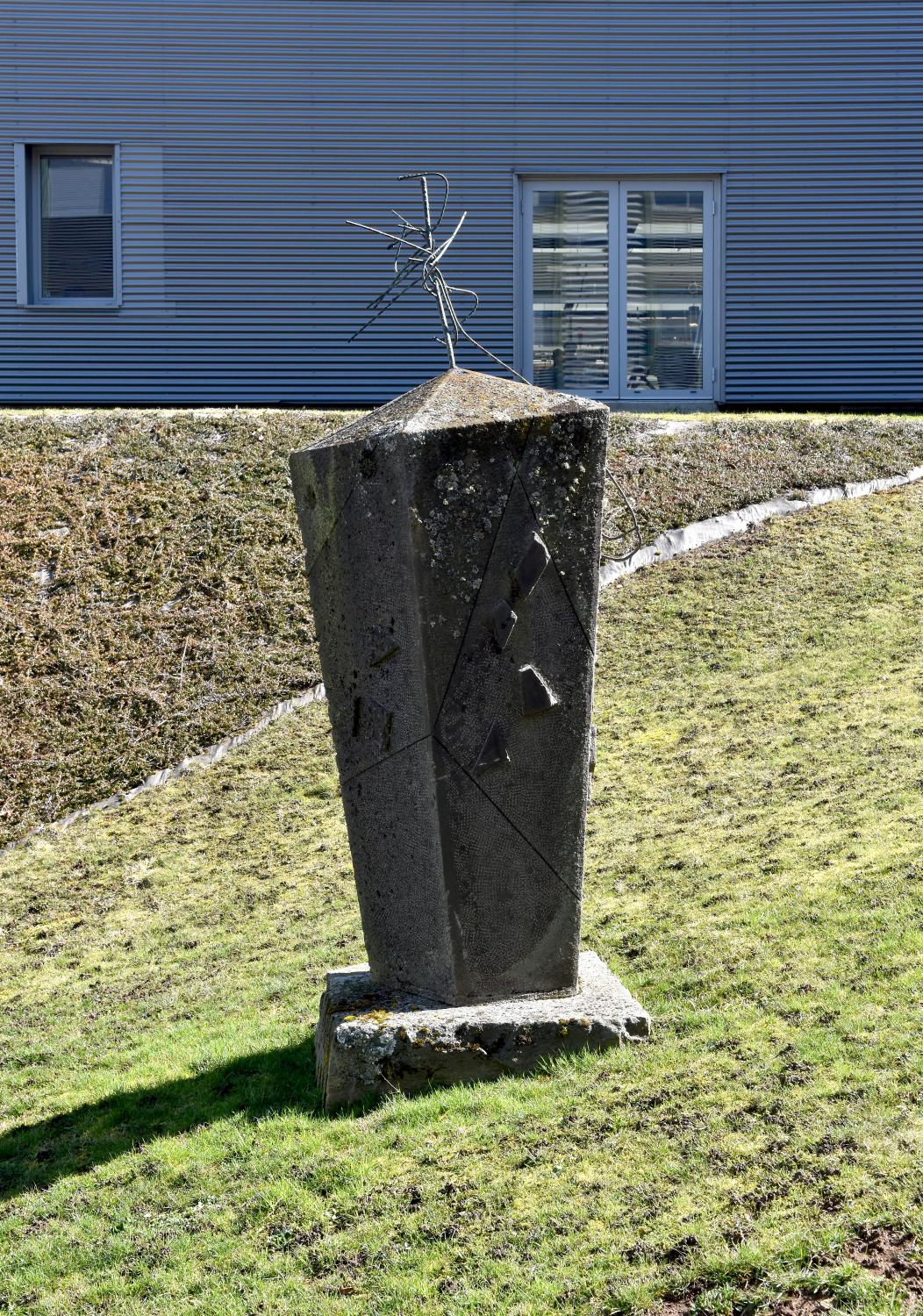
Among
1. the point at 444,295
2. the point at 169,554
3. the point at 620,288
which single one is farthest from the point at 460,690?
the point at 620,288

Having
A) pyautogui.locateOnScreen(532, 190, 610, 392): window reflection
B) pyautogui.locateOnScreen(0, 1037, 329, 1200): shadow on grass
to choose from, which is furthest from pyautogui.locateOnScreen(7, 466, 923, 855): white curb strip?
pyautogui.locateOnScreen(532, 190, 610, 392): window reflection

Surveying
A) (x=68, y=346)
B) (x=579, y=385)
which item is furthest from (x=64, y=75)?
(x=579, y=385)

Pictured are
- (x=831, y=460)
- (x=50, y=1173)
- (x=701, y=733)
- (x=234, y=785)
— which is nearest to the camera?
(x=50, y=1173)

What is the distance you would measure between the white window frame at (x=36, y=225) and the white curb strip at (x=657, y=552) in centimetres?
908

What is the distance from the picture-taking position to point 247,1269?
3.70 m

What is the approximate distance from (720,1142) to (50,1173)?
2.21 metres

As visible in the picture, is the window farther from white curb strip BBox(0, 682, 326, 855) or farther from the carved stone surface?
the carved stone surface

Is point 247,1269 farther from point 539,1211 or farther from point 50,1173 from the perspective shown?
point 50,1173

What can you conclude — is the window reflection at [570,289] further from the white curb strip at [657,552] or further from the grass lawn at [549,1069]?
the grass lawn at [549,1069]

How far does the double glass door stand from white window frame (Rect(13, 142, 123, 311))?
496 centimetres

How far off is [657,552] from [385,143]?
836cm

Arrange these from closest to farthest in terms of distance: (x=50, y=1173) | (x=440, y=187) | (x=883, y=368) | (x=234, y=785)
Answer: (x=50, y=1173) < (x=234, y=785) < (x=440, y=187) < (x=883, y=368)

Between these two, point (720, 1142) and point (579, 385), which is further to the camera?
point (579, 385)

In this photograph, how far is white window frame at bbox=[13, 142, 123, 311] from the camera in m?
17.2
